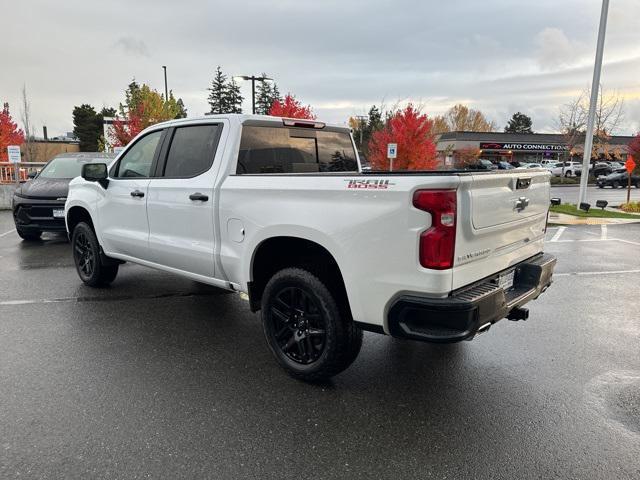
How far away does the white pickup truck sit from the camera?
2762 mm

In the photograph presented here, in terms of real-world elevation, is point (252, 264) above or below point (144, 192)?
below

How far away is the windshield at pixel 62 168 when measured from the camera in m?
9.93

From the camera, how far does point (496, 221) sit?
3.11 metres

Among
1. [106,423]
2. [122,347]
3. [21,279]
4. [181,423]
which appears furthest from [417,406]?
[21,279]

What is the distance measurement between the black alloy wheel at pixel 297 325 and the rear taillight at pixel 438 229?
0.98 meters

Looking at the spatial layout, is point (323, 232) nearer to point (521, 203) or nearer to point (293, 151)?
point (521, 203)

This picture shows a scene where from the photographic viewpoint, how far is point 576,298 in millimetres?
5910

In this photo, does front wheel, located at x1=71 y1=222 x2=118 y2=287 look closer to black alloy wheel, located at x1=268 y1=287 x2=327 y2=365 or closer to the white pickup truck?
the white pickup truck

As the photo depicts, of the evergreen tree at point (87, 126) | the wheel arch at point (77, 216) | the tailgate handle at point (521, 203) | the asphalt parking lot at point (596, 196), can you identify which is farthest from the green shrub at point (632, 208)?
the evergreen tree at point (87, 126)

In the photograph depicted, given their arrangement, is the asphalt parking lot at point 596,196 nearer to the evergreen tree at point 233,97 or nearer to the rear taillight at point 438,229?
the rear taillight at point 438,229

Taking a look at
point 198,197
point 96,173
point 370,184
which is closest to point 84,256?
point 96,173

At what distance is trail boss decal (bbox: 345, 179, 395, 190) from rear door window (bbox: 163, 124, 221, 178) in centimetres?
165

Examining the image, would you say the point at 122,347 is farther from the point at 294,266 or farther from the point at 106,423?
the point at 294,266

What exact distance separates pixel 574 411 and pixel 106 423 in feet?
10.1
